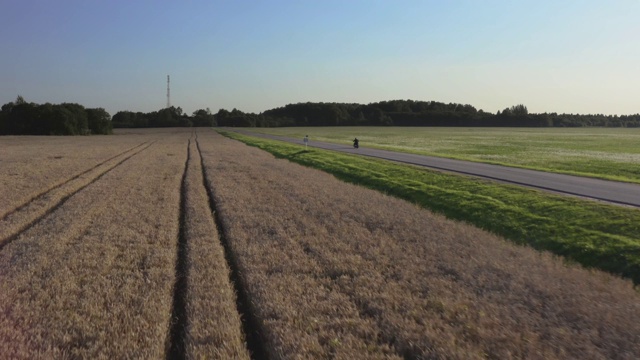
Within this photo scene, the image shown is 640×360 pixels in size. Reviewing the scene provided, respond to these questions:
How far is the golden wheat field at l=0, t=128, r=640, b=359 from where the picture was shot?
5.82 m

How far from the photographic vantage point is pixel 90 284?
789cm

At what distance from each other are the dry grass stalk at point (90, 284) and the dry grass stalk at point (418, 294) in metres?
1.43

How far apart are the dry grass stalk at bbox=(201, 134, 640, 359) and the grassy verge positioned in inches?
41.1

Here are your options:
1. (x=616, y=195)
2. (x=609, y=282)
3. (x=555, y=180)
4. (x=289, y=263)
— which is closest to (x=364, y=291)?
(x=289, y=263)

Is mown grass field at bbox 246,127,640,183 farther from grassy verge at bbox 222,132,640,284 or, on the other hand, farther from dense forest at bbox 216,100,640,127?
dense forest at bbox 216,100,640,127

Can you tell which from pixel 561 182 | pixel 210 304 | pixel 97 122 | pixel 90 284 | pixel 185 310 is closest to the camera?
pixel 185 310

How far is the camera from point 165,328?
245 inches

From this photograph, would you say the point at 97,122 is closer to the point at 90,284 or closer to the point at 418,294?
the point at 90,284

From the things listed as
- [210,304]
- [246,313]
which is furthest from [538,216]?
[210,304]

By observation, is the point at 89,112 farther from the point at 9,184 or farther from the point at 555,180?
the point at 555,180

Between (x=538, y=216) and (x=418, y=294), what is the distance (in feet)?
26.5

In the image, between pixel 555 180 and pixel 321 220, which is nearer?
pixel 321 220

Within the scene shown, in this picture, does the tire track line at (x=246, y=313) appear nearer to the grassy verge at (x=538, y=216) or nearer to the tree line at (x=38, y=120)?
the grassy verge at (x=538, y=216)

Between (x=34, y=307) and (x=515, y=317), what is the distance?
257 inches
